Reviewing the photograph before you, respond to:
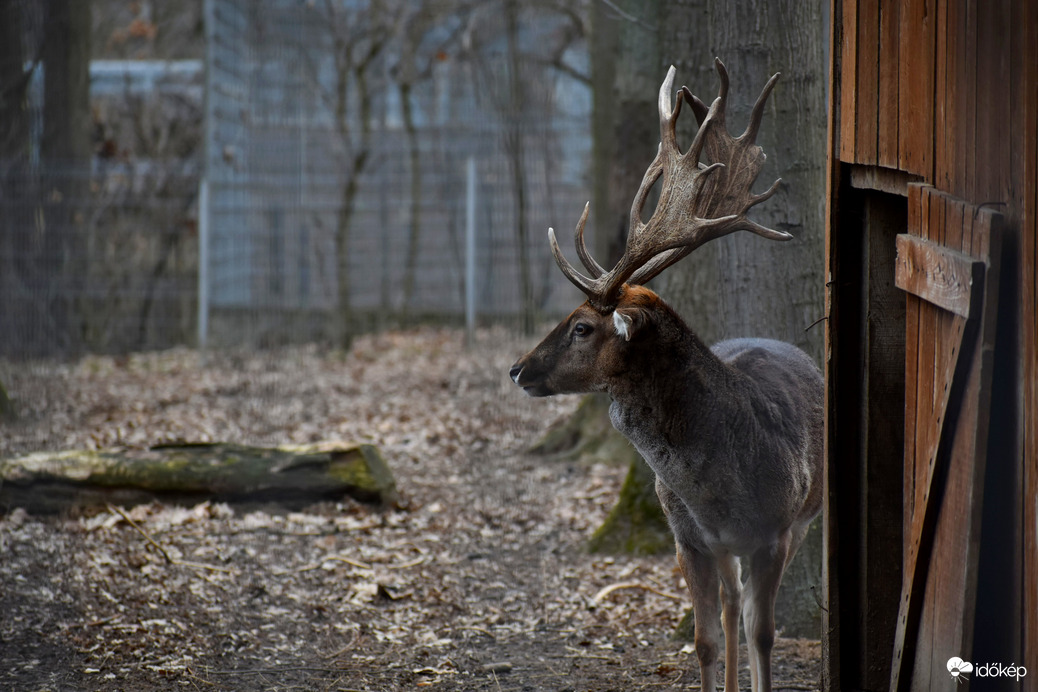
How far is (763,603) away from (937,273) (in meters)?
1.74

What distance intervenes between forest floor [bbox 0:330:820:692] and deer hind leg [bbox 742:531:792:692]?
1.27ft

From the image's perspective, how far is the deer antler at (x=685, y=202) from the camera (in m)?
4.30

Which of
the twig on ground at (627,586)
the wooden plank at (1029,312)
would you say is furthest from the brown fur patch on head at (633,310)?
the twig on ground at (627,586)

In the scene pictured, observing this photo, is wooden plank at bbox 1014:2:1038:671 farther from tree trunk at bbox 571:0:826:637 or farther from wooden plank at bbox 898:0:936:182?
tree trunk at bbox 571:0:826:637

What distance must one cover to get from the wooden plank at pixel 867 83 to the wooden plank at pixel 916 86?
0.67 ft

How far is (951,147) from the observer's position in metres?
3.20

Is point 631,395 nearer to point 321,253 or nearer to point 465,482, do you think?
point 465,482

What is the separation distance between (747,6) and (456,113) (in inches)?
450

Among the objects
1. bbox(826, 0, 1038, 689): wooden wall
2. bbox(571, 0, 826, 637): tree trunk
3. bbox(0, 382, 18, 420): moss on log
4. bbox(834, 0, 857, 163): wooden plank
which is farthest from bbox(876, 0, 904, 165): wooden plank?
bbox(0, 382, 18, 420): moss on log

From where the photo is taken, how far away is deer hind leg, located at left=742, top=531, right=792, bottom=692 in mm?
4336

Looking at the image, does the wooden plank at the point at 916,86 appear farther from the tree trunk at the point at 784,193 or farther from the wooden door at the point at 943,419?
the tree trunk at the point at 784,193

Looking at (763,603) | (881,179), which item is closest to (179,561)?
(763,603)

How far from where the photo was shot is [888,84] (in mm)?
3818

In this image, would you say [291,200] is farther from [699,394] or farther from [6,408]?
[699,394]
